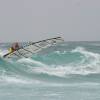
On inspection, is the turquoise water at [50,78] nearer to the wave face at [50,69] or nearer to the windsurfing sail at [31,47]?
the wave face at [50,69]

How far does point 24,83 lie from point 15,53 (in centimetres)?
481

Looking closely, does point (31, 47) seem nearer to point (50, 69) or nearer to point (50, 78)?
point (50, 69)

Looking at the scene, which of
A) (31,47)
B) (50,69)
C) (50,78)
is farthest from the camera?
(50,69)

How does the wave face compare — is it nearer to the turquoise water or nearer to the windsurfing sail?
the turquoise water

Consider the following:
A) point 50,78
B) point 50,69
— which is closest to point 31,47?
point 50,69

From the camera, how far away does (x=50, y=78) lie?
24547mm

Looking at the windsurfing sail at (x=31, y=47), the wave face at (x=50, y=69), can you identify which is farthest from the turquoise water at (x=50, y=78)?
the windsurfing sail at (x=31, y=47)

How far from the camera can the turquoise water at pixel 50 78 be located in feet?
60.2

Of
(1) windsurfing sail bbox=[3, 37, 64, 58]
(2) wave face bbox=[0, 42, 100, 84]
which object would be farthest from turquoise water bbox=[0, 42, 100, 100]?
(1) windsurfing sail bbox=[3, 37, 64, 58]

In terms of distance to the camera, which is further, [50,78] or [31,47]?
[31,47]

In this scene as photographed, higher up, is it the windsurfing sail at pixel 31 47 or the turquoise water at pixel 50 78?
the windsurfing sail at pixel 31 47

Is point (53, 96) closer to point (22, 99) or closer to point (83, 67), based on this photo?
point (22, 99)

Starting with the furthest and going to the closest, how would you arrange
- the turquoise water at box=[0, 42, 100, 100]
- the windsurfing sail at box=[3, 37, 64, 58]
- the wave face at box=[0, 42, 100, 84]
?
the windsurfing sail at box=[3, 37, 64, 58] → the wave face at box=[0, 42, 100, 84] → the turquoise water at box=[0, 42, 100, 100]

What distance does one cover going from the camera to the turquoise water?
60.2ft
